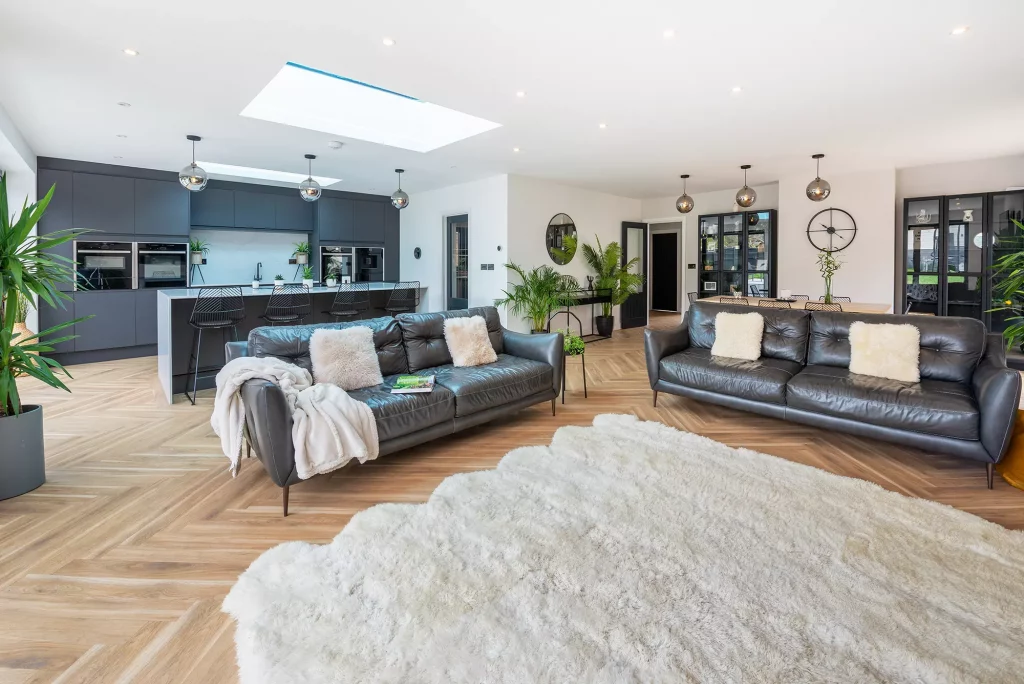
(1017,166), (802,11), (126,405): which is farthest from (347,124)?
(1017,166)

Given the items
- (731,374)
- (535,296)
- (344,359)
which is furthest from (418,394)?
(535,296)

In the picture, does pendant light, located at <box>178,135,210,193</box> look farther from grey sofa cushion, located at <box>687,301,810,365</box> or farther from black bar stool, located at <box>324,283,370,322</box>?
grey sofa cushion, located at <box>687,301,810,365</box>

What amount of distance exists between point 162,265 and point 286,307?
289cm

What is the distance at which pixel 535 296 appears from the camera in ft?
24.0

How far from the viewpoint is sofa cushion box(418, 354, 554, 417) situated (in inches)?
137

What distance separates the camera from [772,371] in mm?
3828

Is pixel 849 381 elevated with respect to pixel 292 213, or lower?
lower

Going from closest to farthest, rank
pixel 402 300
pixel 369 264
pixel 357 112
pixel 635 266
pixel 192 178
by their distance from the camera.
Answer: pixel 192 178 < pixel 357 112 < pixel 402 300 < pixel 369 264 < pixel 635 266

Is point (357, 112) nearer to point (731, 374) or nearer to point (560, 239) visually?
point (560, 239)

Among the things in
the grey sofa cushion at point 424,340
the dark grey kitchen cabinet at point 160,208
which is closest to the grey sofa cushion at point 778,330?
the grey sofa cushion at point 424,340

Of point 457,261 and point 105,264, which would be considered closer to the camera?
point 105,264

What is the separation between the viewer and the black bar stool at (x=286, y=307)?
5.49m

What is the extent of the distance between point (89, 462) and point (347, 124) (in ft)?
12.3

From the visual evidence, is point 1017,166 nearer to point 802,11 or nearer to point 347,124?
point 802,11
